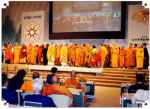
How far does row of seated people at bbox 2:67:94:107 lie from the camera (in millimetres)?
1859

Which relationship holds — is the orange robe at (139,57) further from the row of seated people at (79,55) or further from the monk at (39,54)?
the monk at (39,54)

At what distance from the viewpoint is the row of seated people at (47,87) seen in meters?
1.86

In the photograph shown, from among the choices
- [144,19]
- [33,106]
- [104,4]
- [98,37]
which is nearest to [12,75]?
[33,106]

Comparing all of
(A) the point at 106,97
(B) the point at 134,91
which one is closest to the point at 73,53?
(A) the point at 106,97

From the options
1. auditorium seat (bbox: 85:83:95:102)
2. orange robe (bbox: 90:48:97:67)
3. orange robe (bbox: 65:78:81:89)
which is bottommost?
auditorium seat (bbox: 85:83:95:102)

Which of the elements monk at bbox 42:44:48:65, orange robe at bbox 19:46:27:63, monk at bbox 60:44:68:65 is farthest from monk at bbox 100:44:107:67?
orange robe at bbox 19:46:27:63

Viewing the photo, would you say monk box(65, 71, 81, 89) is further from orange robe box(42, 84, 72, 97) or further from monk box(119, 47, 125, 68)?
monk box(119, 47, 125, 68)

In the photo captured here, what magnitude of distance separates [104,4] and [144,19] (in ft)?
0.83

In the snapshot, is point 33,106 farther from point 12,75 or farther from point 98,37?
point 98,37

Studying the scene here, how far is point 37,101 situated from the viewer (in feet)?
6.08

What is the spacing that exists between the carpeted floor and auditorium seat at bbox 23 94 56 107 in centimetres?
26

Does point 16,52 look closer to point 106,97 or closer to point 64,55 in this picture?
point 64,55

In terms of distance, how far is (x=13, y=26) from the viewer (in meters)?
1.92

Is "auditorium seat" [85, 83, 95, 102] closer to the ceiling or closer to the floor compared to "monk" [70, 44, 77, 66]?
closer to the floor
